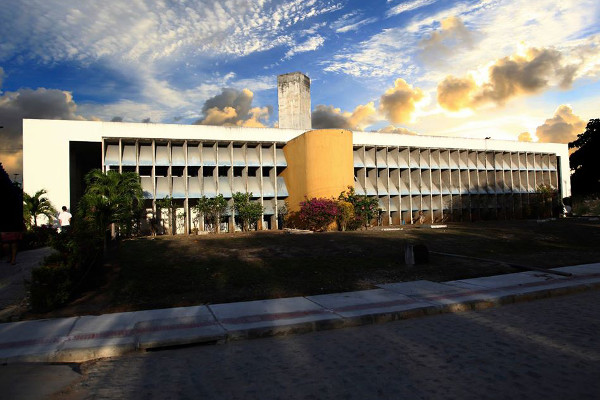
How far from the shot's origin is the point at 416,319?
6742mm

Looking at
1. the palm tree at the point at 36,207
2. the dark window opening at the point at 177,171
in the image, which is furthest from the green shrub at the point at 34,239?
the dark window opening at the point at 177,171

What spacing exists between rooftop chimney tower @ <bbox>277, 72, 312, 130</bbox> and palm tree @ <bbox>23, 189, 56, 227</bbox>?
16.0 metres

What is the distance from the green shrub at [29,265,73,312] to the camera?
6949mm

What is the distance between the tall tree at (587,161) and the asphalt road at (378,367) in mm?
55764

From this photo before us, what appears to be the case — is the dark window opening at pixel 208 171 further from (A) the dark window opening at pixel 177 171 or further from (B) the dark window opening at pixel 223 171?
(A) the dark window opening at pixel 177 171

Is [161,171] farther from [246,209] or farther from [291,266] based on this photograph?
[291,266]

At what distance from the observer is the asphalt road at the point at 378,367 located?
3.88 metres

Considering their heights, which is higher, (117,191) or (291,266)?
(117,191)

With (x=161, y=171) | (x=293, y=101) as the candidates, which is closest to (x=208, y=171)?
(x=161, y=171)

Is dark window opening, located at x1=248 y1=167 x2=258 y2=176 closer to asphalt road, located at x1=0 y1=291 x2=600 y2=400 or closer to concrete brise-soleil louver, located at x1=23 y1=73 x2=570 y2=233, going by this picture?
concrete brise-soleil louver, located at x1=23 y1=73 x2=570 y2=233

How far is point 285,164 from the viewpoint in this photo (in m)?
26.6

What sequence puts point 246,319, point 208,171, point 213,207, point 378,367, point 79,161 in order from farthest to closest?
point 79,161, point 208,171, point 213,207, point 246,319, point 378,367

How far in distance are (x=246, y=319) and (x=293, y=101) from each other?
25160 millimetres

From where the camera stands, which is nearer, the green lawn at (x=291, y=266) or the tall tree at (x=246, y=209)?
the green lawn at (x=291, y=266)
